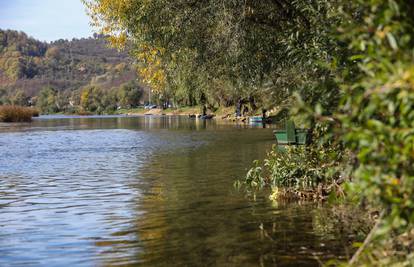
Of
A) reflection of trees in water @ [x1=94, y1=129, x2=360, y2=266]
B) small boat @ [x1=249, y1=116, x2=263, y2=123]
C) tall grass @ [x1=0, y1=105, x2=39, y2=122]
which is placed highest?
tall grass @ [x1=0, y1=105, x2=39, y2=122]

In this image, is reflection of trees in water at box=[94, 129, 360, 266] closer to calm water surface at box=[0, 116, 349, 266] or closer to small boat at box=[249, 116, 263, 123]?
calm water surface at box=[0, 116, 349, 266]

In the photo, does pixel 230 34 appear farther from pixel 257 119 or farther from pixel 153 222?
pixel 257 119

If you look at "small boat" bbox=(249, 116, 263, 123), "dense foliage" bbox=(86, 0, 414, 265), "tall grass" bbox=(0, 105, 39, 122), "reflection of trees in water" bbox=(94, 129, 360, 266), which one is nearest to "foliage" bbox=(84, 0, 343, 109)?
"dense foliage" bbox=(86, 0, 414, 265)

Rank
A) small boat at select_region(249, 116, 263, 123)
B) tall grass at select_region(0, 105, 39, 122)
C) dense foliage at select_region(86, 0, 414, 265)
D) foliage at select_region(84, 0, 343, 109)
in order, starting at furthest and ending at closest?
tall grass at select_region(0, 105, 39, 122) → small boat at select_region(249, 116, 263, 123) → foliage at select_region(84, 0, 343, 109) → dense foliage at select_region(86, 0, 414, 265)

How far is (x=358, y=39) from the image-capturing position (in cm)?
541

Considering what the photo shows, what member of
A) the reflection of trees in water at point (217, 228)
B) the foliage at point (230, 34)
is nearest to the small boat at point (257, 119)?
the reflection of trees in water at point (217, 228)

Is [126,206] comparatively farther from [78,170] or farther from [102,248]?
[78,170]

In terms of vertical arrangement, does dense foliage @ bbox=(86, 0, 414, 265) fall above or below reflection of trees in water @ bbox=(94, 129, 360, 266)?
above

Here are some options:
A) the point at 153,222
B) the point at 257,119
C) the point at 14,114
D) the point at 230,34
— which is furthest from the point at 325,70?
the point at 14,114

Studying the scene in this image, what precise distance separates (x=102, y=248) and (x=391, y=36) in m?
7.40

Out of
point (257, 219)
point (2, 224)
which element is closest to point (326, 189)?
point (257, 219)

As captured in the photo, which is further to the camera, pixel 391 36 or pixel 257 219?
pixel 257 219

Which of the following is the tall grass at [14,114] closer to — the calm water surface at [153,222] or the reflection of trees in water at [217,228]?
the calm water surface at [153,222]

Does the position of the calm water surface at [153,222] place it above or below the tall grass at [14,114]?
below
